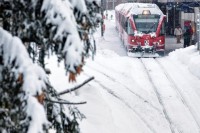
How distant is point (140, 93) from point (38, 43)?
1351 cm

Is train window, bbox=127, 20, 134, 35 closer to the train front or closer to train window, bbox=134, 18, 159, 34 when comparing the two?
the train front

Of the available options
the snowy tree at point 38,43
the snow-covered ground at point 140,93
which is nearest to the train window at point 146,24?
the snow-covered ground at point 140,93

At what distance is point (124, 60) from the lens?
999 inches

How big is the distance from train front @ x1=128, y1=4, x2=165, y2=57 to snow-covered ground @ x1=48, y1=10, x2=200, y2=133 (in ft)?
4.98

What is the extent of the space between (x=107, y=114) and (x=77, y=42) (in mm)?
8773

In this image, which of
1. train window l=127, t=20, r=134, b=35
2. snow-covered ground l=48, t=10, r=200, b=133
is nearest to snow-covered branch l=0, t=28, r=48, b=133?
snow-covered ground l=48, t=10, r=200, b=133

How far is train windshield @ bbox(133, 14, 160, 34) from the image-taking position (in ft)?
92.4

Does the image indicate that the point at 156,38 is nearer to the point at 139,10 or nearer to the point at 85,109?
the point at 139,10

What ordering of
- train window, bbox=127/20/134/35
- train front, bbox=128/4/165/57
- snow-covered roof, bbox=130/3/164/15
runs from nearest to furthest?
train front, bbox=128/4/165/57 < train window, bbox=127/20/134/35 < snow-covered roof, bbox=130/3/164/15

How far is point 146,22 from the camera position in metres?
28.3

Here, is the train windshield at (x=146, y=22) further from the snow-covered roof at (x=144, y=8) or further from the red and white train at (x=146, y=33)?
the snow-covered roof at (x=144, y=8)

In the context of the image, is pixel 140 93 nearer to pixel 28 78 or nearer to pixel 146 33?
pixel 146 33

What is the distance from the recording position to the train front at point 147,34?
28.0 metres

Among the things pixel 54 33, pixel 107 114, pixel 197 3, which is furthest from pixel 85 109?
pixel 197 3
